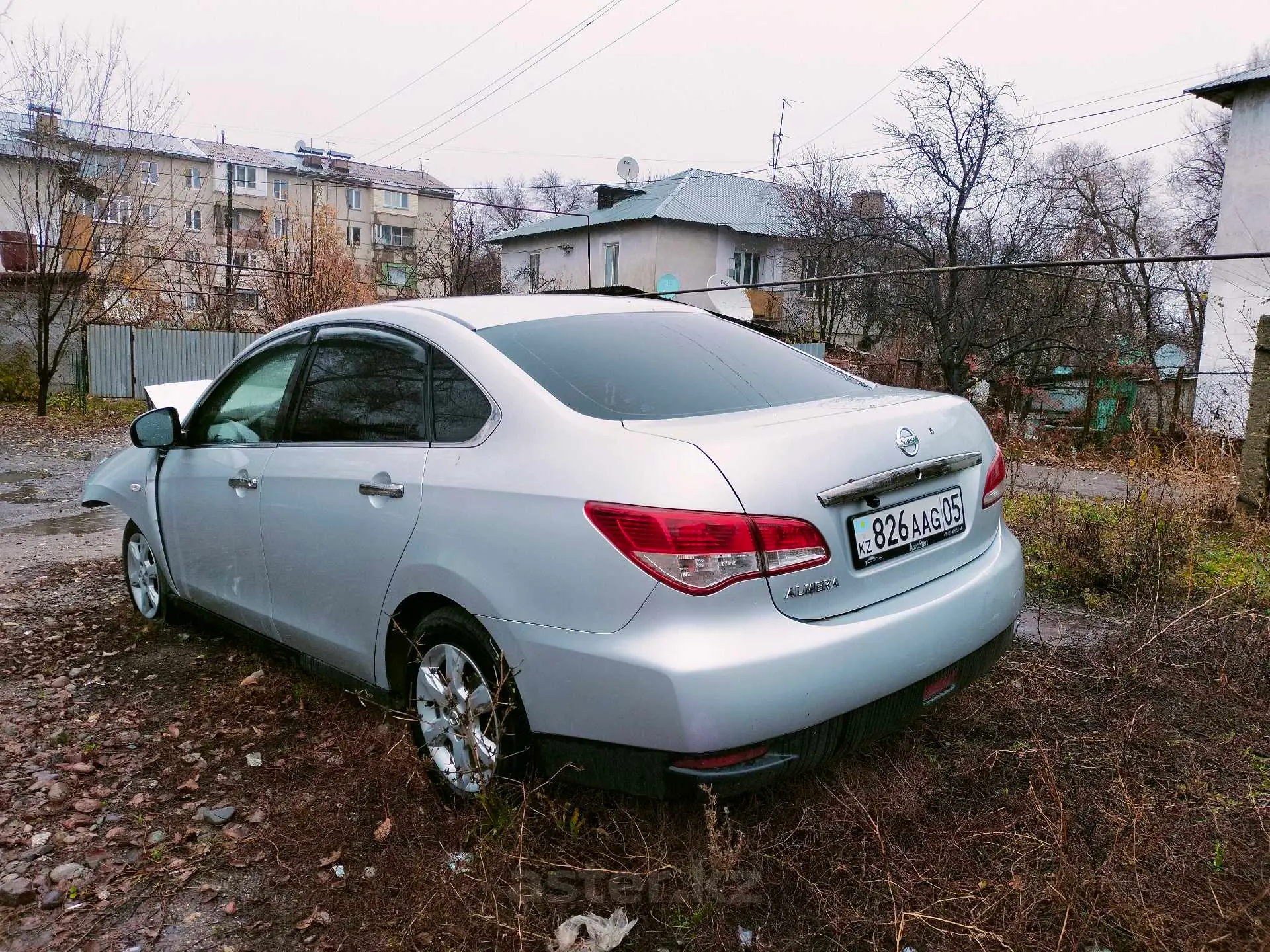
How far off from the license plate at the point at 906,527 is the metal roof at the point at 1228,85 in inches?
804

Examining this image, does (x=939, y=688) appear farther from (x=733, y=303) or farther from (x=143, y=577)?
(x=733, y=303)

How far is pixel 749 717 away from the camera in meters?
2.06

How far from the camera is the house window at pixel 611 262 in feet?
129

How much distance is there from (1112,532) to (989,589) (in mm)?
3318

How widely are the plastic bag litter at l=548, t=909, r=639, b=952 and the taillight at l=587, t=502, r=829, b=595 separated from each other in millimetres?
809

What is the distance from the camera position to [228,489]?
142 inches

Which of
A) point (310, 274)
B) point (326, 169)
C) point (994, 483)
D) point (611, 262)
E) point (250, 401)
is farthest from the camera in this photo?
point (326, 169)

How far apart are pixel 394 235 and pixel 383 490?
227ft

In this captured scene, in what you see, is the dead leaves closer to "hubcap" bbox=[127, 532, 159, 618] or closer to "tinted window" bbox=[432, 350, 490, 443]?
"tinted window" bbox=[432, 350, 490, 443]

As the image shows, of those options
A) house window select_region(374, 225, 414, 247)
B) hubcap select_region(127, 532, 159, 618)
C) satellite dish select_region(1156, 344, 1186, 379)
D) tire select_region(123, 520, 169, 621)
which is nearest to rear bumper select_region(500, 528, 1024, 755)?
tire select_region(123, 520, 169, 621)

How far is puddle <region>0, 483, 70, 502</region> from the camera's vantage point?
8344mm

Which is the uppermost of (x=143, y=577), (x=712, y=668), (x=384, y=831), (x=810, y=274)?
(x=810, y=274)

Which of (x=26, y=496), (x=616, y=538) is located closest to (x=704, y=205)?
(x=26, y=496)

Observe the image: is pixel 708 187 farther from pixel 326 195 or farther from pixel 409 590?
pixel 409 590
